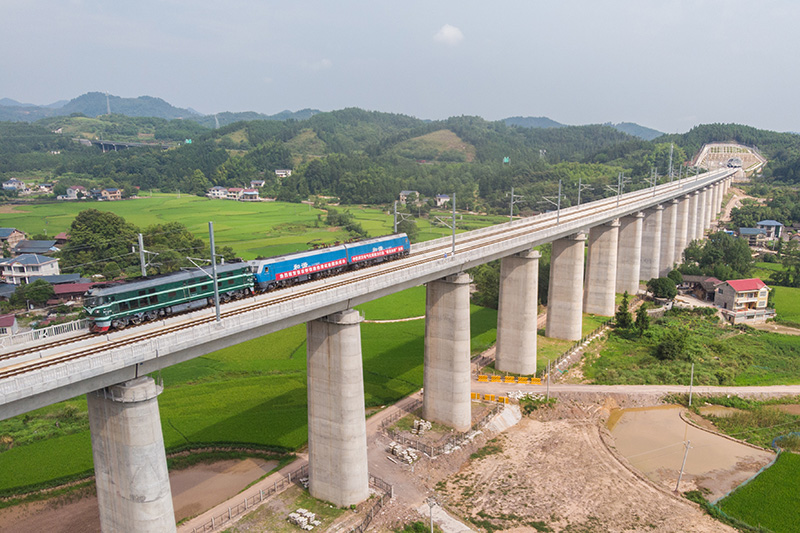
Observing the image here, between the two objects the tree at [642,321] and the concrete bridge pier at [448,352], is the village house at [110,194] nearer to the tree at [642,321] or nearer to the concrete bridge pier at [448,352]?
the concrete bridge pier at [448,352]

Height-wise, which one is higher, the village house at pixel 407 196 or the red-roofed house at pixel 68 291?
the village house at pixel 407 196

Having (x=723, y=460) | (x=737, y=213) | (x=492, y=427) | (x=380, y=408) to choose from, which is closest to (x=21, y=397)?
(x=380, y=408)

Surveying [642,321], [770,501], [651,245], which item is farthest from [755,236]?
[770,501]

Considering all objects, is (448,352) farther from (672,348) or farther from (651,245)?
(651,245)

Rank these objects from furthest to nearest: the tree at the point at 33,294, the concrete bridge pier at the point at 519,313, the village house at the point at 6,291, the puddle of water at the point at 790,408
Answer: the village house at the point at 6,291 < the tree at the point at 33,294 < the concrete bridge pier at the point at 519,313 < the puddle of water at the point at 790,408

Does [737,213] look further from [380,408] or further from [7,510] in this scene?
[7,510]

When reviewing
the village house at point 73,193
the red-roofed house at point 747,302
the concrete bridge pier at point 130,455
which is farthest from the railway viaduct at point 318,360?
the village house at point 73,193

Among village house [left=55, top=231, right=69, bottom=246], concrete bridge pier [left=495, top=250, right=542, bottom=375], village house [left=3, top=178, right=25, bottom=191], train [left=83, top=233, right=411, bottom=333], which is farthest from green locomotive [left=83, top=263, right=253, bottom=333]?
village house [left=3, top=178, right=25, bottom=191]
